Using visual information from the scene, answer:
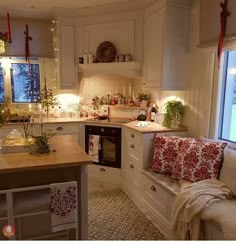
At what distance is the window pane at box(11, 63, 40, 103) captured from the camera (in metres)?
4.40

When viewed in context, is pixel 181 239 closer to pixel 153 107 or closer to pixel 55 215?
pixel 55 215

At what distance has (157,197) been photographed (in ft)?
9.53

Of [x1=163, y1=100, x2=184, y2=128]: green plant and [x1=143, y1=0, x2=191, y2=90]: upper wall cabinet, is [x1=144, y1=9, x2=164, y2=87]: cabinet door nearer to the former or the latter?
[x1=143, y1=0, x2=191, y2=90]: upper wall cabinet

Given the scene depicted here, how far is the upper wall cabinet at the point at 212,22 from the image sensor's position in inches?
97.3

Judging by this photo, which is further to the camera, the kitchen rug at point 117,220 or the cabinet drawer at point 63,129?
the cabinet drawer at point 63,129

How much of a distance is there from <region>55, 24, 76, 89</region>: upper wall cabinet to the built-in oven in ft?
2.83

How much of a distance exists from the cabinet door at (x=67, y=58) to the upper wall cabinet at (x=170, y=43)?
1.43 metres

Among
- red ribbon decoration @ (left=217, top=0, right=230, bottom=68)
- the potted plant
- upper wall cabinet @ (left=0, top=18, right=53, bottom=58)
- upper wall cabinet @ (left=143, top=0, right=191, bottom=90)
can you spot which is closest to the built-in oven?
the potted plant

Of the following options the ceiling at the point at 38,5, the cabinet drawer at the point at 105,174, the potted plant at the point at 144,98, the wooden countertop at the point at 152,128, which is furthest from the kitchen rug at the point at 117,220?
the ceiling at the point at 38,5

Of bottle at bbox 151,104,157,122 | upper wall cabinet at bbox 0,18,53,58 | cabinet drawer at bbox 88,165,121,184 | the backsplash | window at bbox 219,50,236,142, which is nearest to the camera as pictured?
window at bbox 219,50,236,142

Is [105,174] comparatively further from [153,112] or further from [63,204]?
[63,204]

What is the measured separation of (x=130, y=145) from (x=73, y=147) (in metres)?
1.21

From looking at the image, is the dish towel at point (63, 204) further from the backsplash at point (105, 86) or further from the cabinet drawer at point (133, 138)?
the backsplash at point (105, 86)

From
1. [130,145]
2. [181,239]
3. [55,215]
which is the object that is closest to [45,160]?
[55,215]
